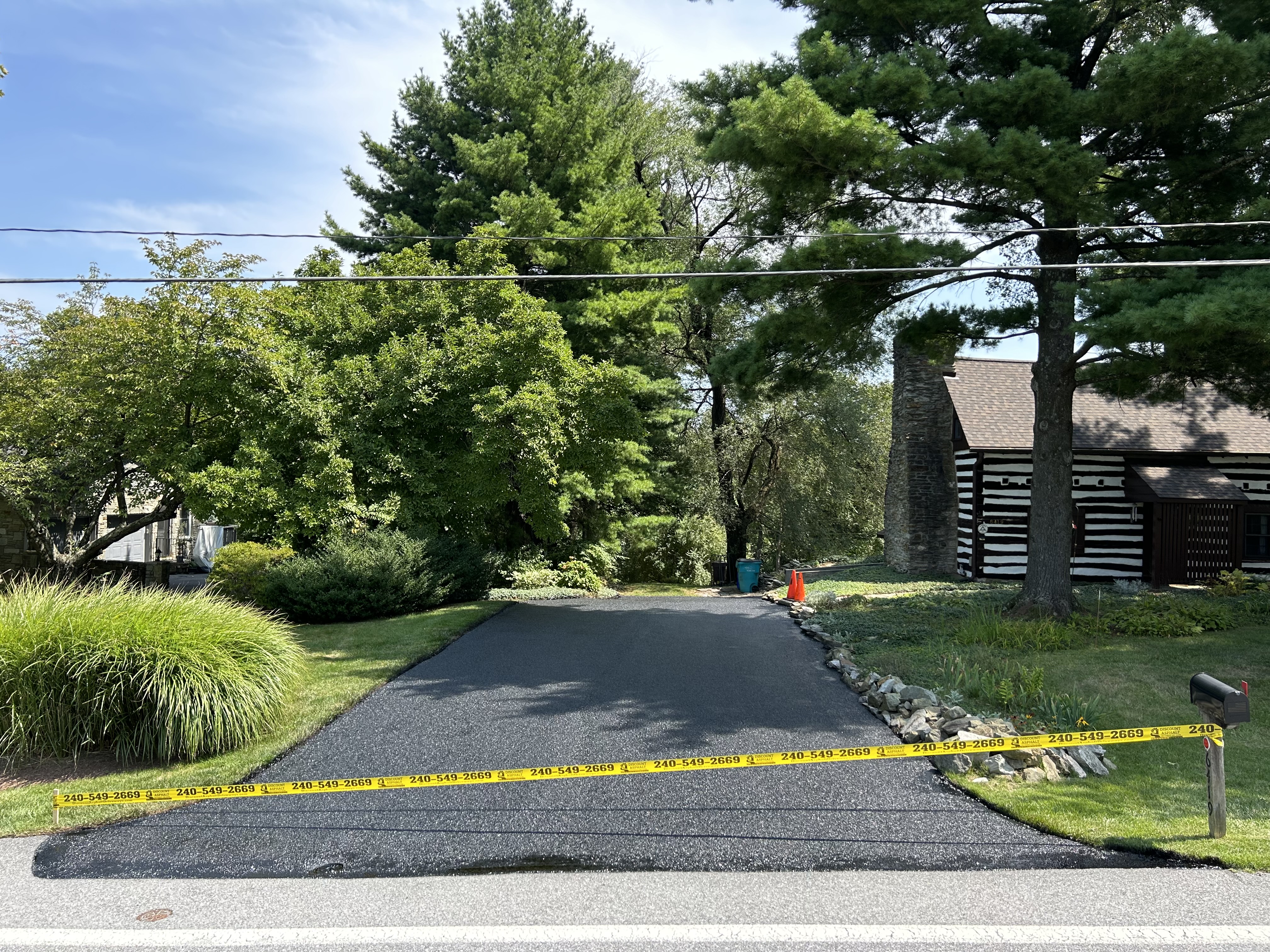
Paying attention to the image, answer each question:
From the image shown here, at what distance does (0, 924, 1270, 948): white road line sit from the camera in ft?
14.1

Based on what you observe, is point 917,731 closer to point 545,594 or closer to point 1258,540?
point 545,594

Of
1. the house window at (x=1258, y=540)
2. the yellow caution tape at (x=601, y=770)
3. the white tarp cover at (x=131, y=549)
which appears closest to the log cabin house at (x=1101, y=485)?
the house window at (x=1258, y=540)

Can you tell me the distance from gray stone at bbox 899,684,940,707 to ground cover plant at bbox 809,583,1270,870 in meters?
0.33

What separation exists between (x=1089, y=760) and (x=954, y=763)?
122cm

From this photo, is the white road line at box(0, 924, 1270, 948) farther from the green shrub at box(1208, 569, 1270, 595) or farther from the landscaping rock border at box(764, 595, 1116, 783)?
the green shrub at box(1208, 569, 1270, 595)

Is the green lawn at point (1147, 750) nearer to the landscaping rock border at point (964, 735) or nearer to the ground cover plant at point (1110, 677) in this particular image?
the ground cover plant at point (1110, 677)

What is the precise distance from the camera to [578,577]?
2116 cm

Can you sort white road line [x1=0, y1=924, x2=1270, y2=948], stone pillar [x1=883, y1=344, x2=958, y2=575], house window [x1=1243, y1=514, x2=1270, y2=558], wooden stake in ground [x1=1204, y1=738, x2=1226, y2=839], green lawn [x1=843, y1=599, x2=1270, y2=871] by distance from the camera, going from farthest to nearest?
stone pillar [x1=883, y1=344, x2=958, y2=575] → house window [x1=1243, y1=514, x2=1270, y2=558] → green lawn [x1=843, y1=599, x2=1270, y2=871] → wooden stake in ground [x1=1204, y1=738, x2=1226, y2=839] → white road line [x1=0, y1=924, x2=1270, y2=948]

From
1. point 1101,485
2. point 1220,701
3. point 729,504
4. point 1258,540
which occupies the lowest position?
point 1220,701

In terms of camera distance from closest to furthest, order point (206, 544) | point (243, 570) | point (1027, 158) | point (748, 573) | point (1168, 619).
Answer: point (1027, 158), point (1168, 619), point (243, 570), point (748, 573), point (206, 544)

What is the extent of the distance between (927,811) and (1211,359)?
9132mm

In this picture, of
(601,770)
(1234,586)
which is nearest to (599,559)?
(1234,586)

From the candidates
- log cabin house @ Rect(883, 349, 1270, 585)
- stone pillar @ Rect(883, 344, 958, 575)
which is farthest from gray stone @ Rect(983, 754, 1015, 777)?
stone pillar @ Rect(883, 344, 958, 575)

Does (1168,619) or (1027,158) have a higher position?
(1027,158)
